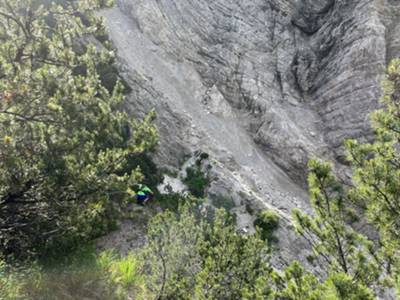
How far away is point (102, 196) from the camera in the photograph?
8109 millimetres

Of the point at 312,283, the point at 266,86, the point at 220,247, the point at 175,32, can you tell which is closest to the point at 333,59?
the point at 266,86

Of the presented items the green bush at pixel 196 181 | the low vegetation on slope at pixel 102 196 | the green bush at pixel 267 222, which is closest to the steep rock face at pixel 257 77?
the green bush at pixel 196 181

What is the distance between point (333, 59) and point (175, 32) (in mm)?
13573

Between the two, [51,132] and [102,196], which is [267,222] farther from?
[51,132]

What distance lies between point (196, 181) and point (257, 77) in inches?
557

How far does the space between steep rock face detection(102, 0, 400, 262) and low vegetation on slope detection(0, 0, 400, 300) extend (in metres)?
11.8

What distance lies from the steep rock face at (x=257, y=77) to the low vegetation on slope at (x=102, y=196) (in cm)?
1180

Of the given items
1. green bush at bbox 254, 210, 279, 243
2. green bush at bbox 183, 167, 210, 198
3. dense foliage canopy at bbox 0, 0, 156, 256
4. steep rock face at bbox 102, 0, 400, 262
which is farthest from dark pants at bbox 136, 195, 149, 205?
dense foliage canopy at bbox 0, 0, 156, 256

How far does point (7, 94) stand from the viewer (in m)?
6.70

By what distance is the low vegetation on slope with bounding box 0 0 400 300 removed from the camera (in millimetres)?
5816

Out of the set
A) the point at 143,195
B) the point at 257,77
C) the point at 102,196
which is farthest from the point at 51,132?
the point at 257,77

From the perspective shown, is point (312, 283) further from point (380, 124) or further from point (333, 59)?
point (333, 59)

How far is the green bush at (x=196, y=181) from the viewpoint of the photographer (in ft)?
66.7

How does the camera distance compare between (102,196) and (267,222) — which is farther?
(267,222)
